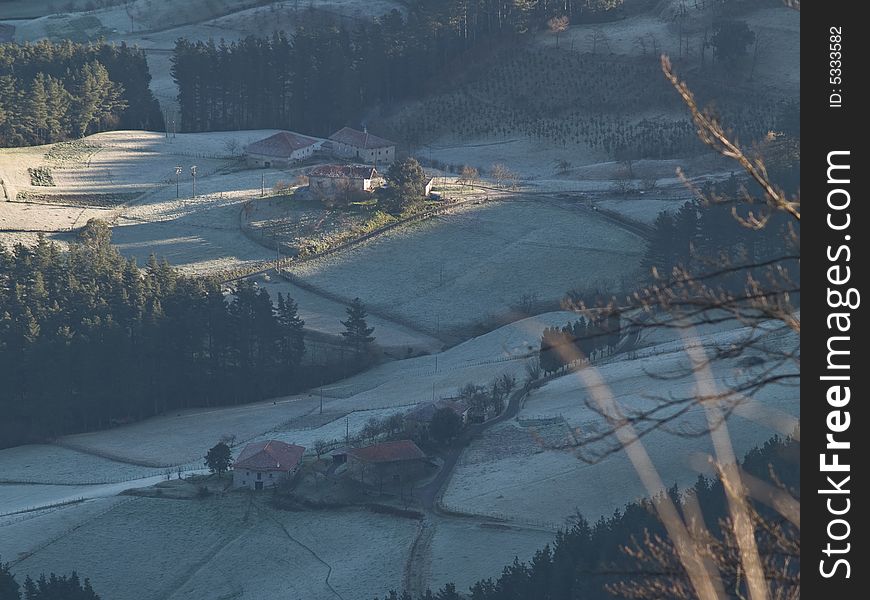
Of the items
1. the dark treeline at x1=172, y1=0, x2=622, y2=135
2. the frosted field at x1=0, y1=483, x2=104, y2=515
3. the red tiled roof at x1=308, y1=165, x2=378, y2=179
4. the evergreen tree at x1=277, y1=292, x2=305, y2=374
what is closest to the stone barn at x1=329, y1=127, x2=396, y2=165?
the red tiled roof at x1=308, y1=165, x2=378, y2=179

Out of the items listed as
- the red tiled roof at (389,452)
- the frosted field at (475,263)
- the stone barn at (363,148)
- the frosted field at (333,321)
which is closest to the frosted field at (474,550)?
the red tiled roof at (389,452)

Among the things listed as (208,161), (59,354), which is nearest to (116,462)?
(59,354)

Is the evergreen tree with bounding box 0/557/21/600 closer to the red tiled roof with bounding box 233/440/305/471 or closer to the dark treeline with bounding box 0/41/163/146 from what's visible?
the red tiled roof with bounding box 233/440/305/471

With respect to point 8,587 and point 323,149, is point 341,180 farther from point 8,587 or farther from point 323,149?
point 8,587

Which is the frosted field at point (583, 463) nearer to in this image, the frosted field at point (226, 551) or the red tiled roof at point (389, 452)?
the red tiled roof at point (389, 452)
